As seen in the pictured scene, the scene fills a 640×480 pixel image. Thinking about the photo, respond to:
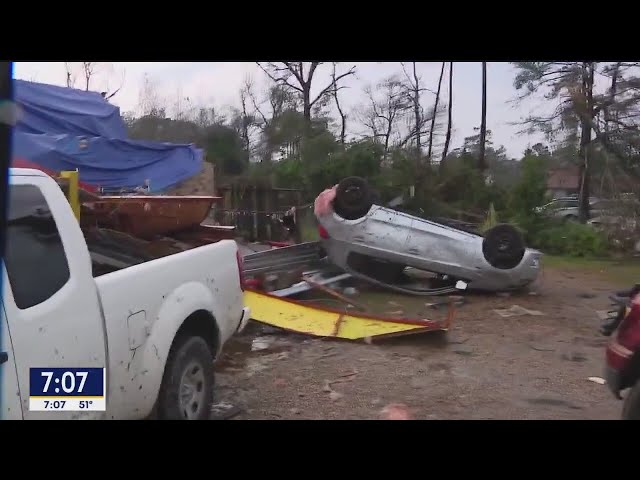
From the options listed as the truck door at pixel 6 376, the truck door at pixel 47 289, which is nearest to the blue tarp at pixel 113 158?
the truck door at pixel 47 289

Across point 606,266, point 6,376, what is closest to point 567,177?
point 606,266

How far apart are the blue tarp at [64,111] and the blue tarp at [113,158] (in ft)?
1.38

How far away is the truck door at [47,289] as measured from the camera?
2.56 metres

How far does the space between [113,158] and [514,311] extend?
20.4 feet

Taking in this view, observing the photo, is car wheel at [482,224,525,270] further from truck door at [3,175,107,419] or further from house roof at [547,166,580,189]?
house roof at [547,166,580,189]

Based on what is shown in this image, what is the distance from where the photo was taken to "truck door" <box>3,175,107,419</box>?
2.56m

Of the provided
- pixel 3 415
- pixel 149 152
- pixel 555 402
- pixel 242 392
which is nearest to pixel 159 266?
pixel 3 415

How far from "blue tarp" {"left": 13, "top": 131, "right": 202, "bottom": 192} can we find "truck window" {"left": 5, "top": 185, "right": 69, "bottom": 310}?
18.0 feet

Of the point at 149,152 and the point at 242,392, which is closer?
the point at 242,392

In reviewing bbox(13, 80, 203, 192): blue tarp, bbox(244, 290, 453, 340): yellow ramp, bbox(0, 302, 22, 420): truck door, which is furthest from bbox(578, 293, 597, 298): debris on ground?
bbox(0, 302, 22, 420): truck door

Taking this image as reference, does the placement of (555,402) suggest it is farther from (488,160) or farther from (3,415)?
(488,160)

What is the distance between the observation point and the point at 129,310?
3.14m

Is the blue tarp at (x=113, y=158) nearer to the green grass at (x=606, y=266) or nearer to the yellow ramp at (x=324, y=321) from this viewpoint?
the yellow ramp at (x=324, y=321)
